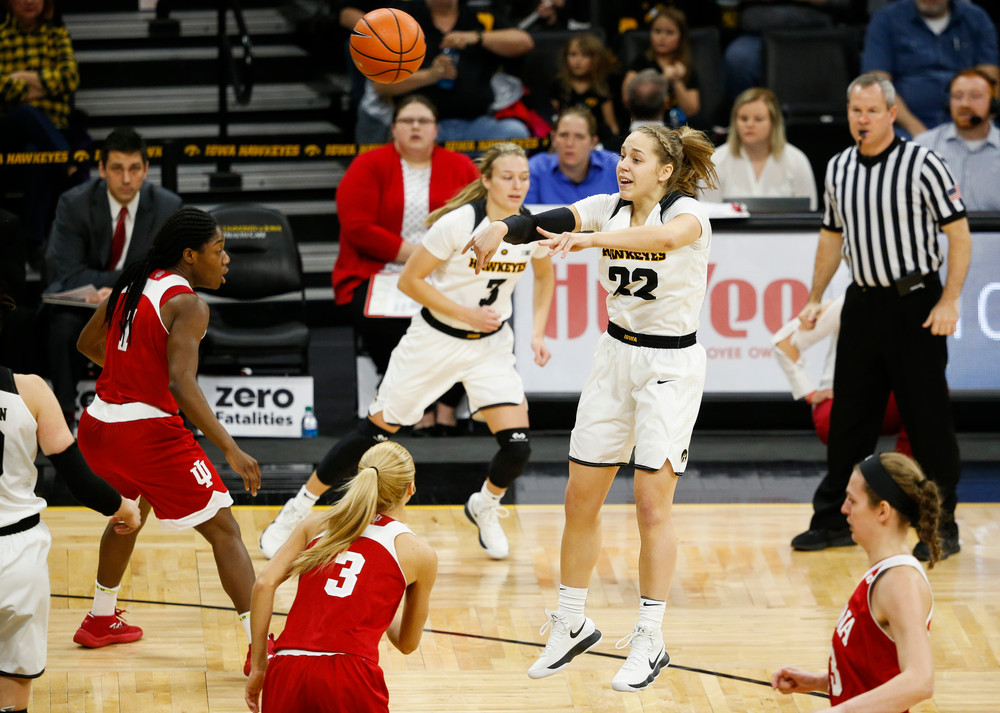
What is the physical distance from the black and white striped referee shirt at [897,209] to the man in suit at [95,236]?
13.3 ft

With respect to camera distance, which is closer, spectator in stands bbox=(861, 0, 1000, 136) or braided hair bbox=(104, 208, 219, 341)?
braided hair bbox=(104, 208, 219, 341)

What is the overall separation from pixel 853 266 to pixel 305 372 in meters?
3.66

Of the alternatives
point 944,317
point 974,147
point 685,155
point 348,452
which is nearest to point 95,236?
point 348,452

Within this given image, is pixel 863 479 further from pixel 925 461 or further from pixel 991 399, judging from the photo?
pixel 991 399

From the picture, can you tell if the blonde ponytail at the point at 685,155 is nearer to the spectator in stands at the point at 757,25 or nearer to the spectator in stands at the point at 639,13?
the spectator in stands at the point at 757,25

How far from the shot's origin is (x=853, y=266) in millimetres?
6500

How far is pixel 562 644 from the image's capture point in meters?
5.03

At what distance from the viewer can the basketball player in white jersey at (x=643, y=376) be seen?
4.88 metres

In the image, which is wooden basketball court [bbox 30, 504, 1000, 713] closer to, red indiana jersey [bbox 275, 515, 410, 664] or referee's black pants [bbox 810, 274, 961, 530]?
referee's black pants [bbox 810, 274, 961, 530]

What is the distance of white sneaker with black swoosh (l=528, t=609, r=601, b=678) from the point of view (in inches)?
196

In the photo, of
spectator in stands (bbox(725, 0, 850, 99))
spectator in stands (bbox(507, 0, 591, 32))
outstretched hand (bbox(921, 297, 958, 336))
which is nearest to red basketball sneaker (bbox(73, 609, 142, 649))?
outstretched hand (bbox(921, 297, 958, 336))

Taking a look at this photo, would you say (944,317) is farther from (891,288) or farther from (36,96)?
(36,96)

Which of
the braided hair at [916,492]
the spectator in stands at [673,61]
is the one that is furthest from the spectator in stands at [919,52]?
the braided hair at [916,492]

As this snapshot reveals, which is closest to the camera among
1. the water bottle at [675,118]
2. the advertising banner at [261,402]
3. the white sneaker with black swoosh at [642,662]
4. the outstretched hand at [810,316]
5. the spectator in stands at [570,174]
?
the white sneaker with black swoosh at [642,662]
